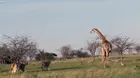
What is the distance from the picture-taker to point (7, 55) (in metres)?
61.2

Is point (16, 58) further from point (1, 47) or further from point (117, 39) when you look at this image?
point (117, 39)

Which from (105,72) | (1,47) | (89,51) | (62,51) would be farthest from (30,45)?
(62,51)

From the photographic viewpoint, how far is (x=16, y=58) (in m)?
60.2

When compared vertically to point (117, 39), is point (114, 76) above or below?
below

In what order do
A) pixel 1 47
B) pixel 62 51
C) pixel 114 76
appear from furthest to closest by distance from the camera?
pixel 62 51, pixel 1 47, pixel 114 76

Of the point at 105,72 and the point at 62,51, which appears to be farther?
the point at 62,51

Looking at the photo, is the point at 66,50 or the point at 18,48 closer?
the point at 18,48

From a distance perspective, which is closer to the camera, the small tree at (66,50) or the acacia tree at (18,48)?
the acacia tree at (18,48)

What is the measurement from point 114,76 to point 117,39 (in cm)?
8596

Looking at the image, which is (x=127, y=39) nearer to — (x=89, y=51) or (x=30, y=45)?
(x=89, y=51)

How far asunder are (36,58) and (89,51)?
987 inches

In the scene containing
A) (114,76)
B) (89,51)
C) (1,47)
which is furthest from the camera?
(89,51)

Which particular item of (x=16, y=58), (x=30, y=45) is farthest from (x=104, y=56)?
(x=30, y=45)

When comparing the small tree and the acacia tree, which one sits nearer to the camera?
the acacia tree
